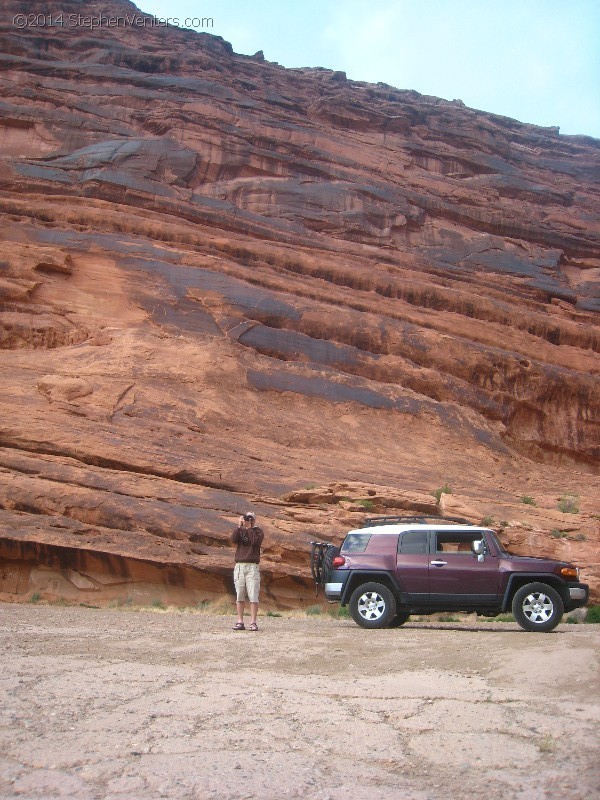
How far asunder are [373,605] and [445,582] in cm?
114

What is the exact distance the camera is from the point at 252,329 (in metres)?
25.2

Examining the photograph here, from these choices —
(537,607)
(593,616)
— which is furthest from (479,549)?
(593,616)

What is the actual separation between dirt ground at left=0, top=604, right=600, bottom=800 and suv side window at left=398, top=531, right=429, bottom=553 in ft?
9.01

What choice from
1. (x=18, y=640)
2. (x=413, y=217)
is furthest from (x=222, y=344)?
(x=413, y=217)

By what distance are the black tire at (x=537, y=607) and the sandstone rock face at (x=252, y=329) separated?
4.61 metres

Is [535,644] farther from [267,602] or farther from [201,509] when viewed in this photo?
[201,509]

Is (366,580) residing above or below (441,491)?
below

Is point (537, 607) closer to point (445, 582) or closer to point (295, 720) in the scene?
point (445, 582)

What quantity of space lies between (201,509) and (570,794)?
12.4 metres

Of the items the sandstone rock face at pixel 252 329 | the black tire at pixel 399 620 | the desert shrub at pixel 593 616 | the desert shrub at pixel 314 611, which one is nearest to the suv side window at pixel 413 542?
the black tire at pixel 399 620

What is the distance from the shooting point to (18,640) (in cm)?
861

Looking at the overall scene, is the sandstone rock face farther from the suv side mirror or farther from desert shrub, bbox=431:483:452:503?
the suv side mirror

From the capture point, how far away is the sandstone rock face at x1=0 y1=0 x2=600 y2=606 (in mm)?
15781

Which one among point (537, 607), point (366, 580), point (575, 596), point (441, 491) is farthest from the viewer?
point (441, 491)
